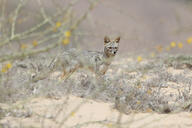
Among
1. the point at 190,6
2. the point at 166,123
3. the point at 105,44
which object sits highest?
the point at 190,6

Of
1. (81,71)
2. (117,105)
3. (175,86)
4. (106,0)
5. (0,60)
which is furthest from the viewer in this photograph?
(81,71)

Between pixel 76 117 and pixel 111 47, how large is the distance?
3986 millimetres

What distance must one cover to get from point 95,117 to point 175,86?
10.3ft

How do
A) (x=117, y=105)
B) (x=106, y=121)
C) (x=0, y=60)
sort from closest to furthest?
(x=0, y=60) < (x=106, y=121) < (x=117, y=105)

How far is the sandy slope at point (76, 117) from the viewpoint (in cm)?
540

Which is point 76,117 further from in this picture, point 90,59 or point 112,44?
point 112,44

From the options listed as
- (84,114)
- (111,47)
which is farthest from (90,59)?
(84,114)

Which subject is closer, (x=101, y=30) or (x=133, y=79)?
(x=101, y=30)

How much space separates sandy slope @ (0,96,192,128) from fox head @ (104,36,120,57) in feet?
10.2

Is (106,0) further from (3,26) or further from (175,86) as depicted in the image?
(175,86)

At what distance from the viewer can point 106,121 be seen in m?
5.64

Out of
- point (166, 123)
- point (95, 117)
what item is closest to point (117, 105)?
point (95, 117)

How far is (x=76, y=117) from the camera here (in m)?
5.80

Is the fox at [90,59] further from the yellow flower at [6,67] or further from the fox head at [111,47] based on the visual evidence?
the yellow flower at [6,67]
